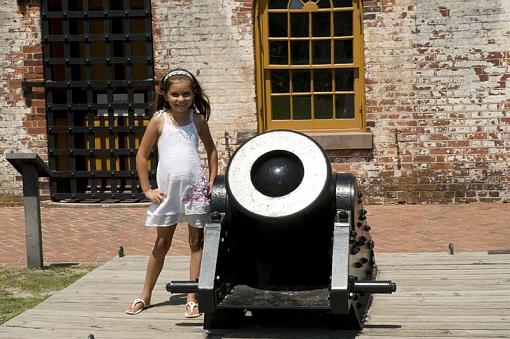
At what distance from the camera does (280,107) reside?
10438 millimetres

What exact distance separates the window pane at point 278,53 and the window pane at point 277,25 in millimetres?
101

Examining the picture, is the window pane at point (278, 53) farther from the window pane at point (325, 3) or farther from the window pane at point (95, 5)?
the window pane at point (95, 5)

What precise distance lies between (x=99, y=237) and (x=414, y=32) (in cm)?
448

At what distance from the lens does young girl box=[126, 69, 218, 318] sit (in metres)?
4.46

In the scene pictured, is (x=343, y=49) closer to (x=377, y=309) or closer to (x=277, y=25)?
(x=277, y=25)

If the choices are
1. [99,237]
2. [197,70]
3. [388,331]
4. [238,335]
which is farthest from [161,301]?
[197,70]

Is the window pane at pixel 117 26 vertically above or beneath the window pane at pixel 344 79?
above

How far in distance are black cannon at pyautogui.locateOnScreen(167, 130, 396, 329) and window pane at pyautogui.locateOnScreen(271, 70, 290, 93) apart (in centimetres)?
618

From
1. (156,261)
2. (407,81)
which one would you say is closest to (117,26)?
(407,81)

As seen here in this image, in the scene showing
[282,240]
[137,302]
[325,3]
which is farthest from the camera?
[325,3]

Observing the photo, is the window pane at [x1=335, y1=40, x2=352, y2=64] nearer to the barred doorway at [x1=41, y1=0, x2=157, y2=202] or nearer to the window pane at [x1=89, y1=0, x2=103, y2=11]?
the barred doorway at [x1=41, y1=0, x2=157, y2=202]

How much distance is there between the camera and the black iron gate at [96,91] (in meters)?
10.4

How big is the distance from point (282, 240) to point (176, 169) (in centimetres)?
76

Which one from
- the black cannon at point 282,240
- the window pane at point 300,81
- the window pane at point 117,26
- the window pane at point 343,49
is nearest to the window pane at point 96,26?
the window pane at point 117,26
